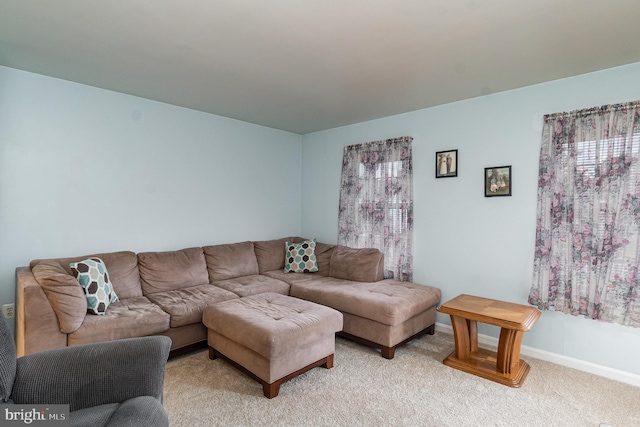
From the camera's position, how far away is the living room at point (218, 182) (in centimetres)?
281

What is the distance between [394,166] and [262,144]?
6.26 ft

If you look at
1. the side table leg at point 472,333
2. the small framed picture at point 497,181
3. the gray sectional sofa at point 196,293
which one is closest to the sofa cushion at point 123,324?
the gray sectional sofa at point 196,293

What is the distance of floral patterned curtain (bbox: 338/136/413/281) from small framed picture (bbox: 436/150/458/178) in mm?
335

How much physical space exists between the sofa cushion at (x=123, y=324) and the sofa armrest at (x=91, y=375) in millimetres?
967

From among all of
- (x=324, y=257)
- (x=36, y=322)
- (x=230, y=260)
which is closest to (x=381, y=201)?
(x=324, y=257)

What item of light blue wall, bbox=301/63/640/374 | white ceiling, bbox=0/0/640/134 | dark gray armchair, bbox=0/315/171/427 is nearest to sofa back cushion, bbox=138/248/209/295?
white ceiling, bbox=0/0/640/134

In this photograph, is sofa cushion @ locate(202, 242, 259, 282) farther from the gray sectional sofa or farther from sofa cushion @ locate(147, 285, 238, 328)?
sofa cushion @ locate(147, 285, 238, 328)

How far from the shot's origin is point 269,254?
445cm

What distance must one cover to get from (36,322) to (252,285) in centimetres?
181

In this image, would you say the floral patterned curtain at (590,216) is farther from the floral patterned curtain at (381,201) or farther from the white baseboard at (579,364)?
the floral patterned curtain at (381,201)

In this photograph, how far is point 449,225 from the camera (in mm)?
3578

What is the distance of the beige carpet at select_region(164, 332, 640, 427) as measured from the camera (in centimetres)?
209

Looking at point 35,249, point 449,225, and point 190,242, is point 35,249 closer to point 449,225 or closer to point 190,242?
point 190,242

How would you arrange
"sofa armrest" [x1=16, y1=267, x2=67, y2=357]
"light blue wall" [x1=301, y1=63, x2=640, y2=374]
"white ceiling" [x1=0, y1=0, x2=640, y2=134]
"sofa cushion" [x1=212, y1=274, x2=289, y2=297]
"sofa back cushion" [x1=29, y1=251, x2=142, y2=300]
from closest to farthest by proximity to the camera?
"white ceiling" [x1=0, y1=0, x2=640, y2=134], "sofa armrest" [x1=16, y1=267, x2=67, y2=357], "light blue wall" [x1=301, y1=63, x2=640, y2=374], "sofa back cushion" [x1=29, y1=251, x2=142, y2=300], "sofa cushion" [x1=212, y1=274, x2=289, y2=297]
